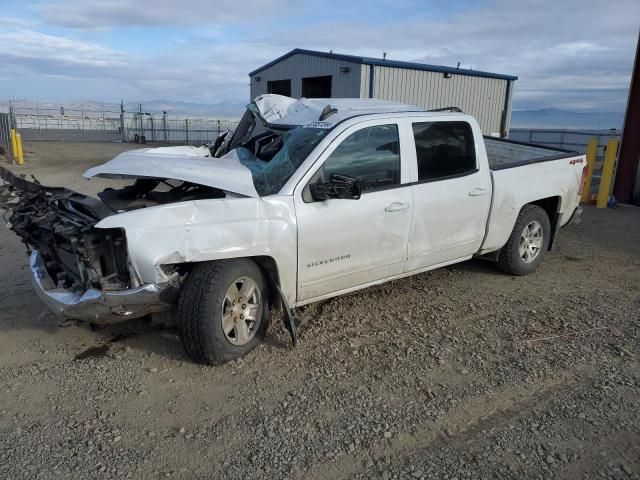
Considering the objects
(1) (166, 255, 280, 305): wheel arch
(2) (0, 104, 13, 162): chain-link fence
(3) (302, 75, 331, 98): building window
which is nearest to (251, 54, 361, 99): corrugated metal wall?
(3) (302, 75, 331, 98): building window

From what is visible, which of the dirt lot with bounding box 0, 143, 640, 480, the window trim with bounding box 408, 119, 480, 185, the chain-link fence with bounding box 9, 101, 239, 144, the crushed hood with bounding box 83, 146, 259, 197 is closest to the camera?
the dirt lot with bounding box 0, 143, 640, 480

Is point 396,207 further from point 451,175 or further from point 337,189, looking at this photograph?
point 451,175

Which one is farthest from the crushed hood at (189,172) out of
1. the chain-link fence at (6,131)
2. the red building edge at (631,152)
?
the chain-link fence at (6,131)

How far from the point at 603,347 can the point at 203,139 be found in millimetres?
30106

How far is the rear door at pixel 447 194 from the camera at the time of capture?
15.3 ft

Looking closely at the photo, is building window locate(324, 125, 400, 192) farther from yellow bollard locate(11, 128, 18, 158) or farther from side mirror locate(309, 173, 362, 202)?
yellow bollard locate(11, 128, 18, 158)

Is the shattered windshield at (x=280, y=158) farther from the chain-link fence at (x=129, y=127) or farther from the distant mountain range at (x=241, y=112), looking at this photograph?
the chain-link fence at (x=129, y=127)

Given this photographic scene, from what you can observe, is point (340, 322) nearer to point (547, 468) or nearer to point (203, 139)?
point (547, 468)

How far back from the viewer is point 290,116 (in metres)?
5.11

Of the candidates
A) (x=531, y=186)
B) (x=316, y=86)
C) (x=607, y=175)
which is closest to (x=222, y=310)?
(x=531, y=186)

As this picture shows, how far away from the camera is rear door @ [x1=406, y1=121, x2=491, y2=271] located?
15.3 ft

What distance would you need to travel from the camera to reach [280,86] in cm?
2100

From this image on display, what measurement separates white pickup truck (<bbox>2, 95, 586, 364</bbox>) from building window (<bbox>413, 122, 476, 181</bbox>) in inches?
0.6

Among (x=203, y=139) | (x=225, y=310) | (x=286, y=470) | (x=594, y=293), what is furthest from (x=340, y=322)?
(x=203, y=139)
